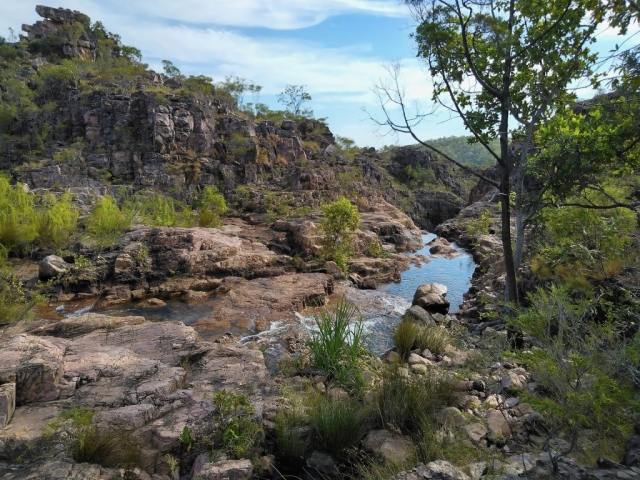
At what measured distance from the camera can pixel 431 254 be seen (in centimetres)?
2445

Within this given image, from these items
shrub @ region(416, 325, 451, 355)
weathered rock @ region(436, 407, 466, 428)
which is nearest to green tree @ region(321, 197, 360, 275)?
shrub @ region(416, 325, 451, 355)

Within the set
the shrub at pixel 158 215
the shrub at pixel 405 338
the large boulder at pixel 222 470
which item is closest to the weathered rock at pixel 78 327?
the large boulder at pixel 222 470

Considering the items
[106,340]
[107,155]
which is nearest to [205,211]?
[107,155]

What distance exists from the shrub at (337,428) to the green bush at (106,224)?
12.5 m

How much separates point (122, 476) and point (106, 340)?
3784 mm

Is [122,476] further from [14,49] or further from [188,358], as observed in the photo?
[14,49]

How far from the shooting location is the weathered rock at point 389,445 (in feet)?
12.0

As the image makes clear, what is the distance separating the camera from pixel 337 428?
4023 millimetres

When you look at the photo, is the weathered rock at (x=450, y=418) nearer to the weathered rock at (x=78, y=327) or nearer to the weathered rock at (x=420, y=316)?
the weathered rock at (x=420, y=316)

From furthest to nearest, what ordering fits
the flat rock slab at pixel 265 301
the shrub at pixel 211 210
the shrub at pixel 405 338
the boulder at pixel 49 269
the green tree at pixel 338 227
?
the shrub at pixel 211 210, the green tree at pixel 338 227, the boulder at pixel 49 269, the flat rock slab at pixel 265 301, the shrub at pixel 405 338

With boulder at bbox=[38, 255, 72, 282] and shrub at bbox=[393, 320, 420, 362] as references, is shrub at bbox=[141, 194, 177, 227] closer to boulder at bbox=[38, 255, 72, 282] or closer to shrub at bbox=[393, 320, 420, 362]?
boulder at bbox=[38, 255, 72, 282]

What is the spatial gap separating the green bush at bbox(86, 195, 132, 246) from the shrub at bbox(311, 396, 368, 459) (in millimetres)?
12493

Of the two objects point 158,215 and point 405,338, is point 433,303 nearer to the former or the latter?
point 405,338

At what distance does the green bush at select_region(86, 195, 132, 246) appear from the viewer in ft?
46.2
